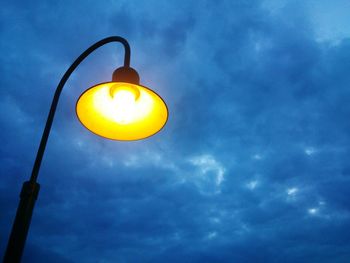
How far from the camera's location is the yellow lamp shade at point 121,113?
4.41 m

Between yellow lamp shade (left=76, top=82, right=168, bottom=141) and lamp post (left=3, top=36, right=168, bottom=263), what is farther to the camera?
yellow lamp shade (left=76, top=82, right=168, bottom=141)

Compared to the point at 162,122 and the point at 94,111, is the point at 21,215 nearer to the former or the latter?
the point at 94,111

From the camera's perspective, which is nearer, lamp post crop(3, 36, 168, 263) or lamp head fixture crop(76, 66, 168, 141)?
lamp post crop(3, 36, 168, 263)

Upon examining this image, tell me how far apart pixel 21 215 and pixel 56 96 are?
1719mm

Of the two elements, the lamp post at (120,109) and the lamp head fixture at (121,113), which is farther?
the lamp head fixture at (121,113)

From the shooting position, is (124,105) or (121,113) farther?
(121,113)

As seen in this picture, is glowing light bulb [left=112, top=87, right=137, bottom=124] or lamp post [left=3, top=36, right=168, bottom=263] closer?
lamp post [left=3, top=36, right=168, bottom=263]

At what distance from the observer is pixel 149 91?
155 inches

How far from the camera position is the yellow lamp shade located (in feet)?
14.5

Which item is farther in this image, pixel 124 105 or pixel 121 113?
pixel 121 113

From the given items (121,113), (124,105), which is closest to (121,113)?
(121,113)

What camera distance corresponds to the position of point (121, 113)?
457 centimetres

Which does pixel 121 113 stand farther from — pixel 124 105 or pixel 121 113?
pixel 124 105

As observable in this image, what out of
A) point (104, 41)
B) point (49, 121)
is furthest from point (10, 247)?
point (104, 41)
